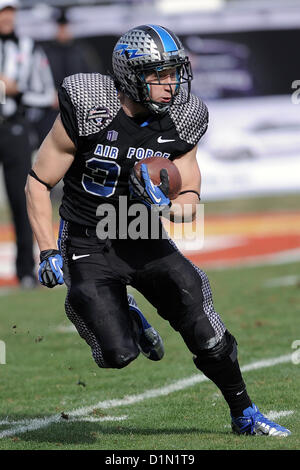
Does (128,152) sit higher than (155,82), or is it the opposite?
(155,82)

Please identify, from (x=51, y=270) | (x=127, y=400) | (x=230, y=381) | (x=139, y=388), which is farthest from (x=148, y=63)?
(x=139, y=388)

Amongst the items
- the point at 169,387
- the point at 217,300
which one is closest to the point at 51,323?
the point at 217,300

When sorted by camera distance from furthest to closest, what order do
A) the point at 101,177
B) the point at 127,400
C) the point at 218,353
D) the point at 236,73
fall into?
1. the point at 236,73
2. the point at 127,400
3. the point at 101,177
4. the point at 218,353

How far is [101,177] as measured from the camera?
402 cm

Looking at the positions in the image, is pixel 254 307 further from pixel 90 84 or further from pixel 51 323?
pixel 90 84

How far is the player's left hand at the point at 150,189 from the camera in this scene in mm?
3730

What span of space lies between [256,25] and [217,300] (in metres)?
6.35

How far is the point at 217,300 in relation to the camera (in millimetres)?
7281

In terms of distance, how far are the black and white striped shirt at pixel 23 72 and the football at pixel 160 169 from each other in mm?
4305

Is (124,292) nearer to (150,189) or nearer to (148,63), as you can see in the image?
(150,189)

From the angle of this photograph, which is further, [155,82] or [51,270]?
[155,82]

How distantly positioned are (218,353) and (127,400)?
1.04 m

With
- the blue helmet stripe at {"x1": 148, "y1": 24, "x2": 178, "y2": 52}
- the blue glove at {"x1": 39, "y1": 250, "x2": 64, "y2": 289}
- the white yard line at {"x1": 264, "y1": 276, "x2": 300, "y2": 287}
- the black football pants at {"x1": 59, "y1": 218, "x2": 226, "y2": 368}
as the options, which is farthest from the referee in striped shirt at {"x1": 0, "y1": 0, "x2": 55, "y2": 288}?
the blue glove at {"x1": 39, "y1": 250, "x2": 64, "y2": 289}

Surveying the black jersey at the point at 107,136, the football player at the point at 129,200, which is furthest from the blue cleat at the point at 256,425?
the black jersey at the point at 107,136
